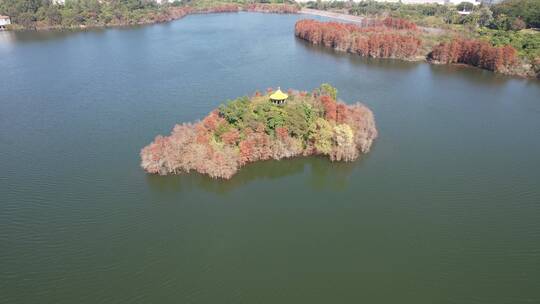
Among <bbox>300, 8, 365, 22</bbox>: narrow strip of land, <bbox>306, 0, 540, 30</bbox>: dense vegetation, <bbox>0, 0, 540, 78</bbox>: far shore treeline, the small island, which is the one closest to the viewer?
the small island

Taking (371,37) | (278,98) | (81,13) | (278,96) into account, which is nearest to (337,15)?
(371,37)

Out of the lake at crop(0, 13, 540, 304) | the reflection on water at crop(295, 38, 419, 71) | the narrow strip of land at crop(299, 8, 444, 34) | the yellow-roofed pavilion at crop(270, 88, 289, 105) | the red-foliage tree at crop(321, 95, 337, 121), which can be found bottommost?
the lake at crop(0, 13, 540, 304)

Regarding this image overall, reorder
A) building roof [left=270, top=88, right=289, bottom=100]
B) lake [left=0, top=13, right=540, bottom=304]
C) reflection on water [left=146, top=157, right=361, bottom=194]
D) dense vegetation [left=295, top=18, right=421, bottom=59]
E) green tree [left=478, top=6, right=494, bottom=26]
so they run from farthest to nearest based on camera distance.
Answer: green tree [left=478, top=6, right=494, bottom=26] < dense vegetation [left=295, top=18, right=421, bottom=59] < building roof [left=270, top=88, right=289, bottom=100] < reflection on water [left=146, top=157, right=361, bottom=194] < lake [left=0, top=13, right=540, bottom=304]

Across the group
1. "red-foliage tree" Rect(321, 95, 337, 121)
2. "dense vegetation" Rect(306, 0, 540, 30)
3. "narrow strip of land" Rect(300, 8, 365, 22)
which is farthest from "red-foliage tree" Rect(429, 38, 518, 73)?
"narrow strip of land" Rect(300, 8, 365, 22)

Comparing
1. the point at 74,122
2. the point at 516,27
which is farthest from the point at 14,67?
the point at 516,27

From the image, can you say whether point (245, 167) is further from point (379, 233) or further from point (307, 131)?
point (379, 233)

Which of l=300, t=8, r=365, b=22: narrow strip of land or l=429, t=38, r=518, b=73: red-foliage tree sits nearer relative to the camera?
l=429, t=38, r=518, b=73: red-foliage tree

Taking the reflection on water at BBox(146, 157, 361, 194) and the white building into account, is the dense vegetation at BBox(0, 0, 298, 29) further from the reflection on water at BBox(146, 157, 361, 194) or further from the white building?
the reflection on water at BBox(146, 157, 361, 194)

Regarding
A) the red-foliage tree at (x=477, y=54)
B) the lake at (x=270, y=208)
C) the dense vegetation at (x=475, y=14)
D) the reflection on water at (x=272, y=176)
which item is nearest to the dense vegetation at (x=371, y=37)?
the red-foliage tree at (x=477, y=54)
